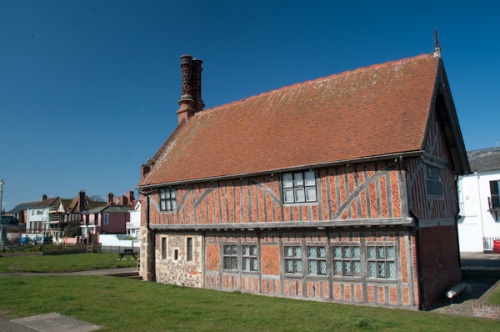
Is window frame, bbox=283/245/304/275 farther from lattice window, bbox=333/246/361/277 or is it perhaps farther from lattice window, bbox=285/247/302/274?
lattice window, bbox=333/246/361/277

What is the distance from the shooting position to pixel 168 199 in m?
19.4

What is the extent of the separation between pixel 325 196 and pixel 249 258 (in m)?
4.24

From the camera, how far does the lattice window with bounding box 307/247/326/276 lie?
14.1m

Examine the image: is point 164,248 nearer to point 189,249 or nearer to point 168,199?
point 189,249

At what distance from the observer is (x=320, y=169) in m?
14.1

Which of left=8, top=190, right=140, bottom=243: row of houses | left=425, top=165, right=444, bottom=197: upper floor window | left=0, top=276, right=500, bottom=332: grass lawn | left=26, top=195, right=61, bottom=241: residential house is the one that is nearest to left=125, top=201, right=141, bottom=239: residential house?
left=8, top=190, right=140, bottom=243: row of houses

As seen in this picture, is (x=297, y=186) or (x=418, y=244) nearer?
(x=418, y=244)

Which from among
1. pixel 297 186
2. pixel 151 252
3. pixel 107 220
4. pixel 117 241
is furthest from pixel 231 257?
pixel 107 220

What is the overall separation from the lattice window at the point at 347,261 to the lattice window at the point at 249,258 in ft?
11.1

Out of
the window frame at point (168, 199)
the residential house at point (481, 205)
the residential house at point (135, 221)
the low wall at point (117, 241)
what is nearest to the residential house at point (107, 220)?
the residential house at point (135, 221)

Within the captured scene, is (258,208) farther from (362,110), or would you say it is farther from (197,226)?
(362,110)

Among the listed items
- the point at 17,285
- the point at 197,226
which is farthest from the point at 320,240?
the point at 17,285

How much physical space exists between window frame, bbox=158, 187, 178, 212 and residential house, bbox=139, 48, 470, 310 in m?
0.08

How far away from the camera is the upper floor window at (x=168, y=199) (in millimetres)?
19125
